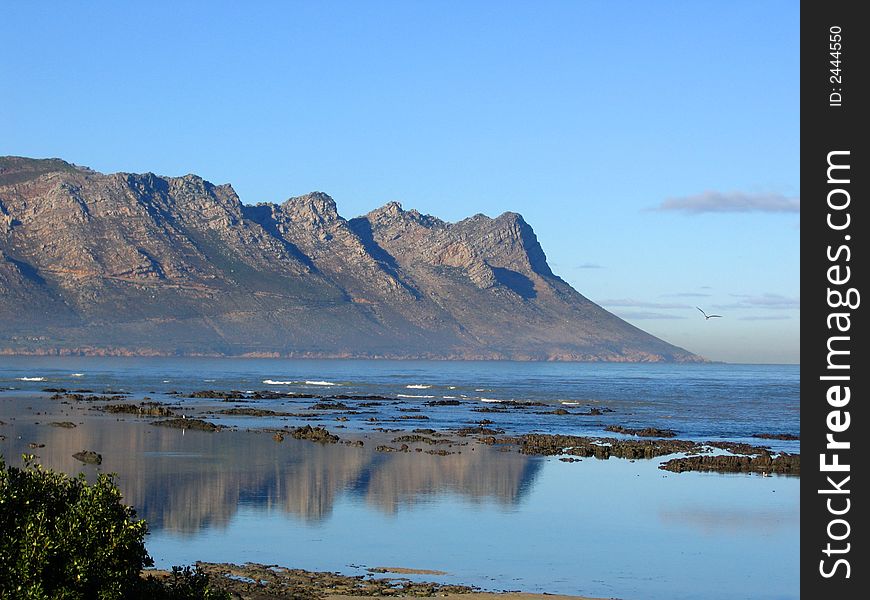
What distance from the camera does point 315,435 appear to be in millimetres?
61844

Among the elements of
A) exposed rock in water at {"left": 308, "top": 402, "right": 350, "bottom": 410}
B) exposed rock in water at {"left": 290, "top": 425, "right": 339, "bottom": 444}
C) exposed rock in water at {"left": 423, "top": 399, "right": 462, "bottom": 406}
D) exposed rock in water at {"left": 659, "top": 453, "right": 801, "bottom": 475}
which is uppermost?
exposed rock in water at {"left": 423, "top": 399, "right": 462, "bottom": 406}

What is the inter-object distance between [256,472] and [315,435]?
1680cm

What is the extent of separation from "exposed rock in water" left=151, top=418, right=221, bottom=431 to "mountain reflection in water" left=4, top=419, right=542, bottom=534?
115 inches

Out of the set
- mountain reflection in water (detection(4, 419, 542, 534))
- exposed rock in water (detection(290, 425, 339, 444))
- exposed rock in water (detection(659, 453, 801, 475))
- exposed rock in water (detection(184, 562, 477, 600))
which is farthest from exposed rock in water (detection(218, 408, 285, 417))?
exposed rock in water (detection(184, 562, 477, 600))

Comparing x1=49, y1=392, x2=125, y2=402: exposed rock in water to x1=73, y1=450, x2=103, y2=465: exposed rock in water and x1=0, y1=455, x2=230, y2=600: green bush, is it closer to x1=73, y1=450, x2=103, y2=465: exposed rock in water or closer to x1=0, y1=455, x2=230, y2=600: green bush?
x1=73, y1=450, x2=103, y2=465: exposed rock in water

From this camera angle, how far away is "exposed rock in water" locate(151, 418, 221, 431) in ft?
216

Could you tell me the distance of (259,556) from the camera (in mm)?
28344

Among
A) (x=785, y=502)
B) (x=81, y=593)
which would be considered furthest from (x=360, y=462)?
(x=81, y=593)

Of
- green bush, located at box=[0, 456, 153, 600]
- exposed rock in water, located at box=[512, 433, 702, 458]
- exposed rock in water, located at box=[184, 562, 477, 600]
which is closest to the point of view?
green bush, located at box=[0, 456, 153, 600]

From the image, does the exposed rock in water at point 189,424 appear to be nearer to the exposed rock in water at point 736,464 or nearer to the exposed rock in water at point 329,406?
the exposed rock in water at point 329,406

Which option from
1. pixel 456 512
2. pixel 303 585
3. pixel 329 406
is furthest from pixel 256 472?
pixel 329 406

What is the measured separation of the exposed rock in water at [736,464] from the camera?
5122 centimetres
